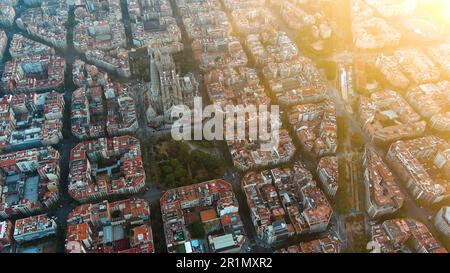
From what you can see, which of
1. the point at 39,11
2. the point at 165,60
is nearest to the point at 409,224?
the point at 165,60

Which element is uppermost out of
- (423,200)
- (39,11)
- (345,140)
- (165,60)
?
(39,11)
